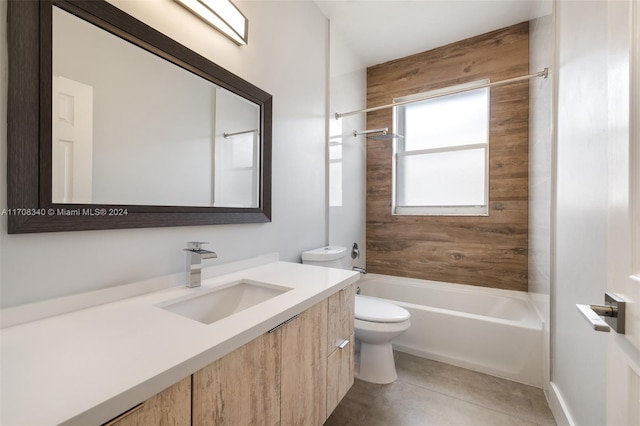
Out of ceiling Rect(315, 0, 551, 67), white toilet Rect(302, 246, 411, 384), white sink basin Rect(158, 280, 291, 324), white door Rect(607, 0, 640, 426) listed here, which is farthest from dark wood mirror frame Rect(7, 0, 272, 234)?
ceiling Rect(315, 0, 551, 67)

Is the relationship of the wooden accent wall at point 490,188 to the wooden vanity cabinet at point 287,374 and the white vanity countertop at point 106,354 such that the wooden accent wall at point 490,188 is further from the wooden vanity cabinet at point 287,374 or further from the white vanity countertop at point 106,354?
the white vanity countertop at point 106,354

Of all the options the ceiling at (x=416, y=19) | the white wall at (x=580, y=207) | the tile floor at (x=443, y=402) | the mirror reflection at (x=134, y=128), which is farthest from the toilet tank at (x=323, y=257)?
the ceiling at (x=416, y=19)

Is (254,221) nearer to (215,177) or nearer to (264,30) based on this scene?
(215,177)

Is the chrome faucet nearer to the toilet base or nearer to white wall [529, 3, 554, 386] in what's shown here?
the toilet base

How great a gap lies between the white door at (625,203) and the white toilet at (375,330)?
1.07 metres

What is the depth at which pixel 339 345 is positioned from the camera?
3.96ft

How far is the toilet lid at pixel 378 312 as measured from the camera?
1655 millimetres

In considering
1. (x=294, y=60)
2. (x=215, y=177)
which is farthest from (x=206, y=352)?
(x=294, y=60)

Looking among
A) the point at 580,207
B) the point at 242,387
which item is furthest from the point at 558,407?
the point at 242,387

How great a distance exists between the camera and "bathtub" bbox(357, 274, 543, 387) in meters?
1.72

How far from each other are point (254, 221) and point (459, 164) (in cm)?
206

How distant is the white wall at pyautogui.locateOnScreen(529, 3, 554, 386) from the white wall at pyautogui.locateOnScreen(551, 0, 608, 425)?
0.12 meters

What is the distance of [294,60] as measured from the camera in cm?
182

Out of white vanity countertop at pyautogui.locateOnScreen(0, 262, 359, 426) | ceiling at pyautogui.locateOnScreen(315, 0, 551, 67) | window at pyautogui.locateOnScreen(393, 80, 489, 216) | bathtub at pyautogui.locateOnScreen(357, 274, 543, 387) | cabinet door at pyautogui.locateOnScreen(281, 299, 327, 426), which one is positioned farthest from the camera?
window at pyautogui.locateOnScreen(393, 80, 489, 216)
